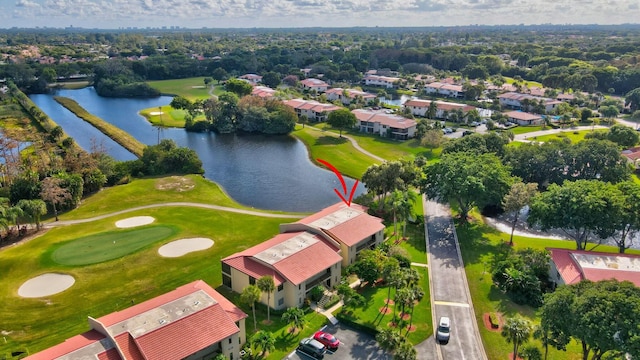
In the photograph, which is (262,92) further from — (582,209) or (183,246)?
(582,209)

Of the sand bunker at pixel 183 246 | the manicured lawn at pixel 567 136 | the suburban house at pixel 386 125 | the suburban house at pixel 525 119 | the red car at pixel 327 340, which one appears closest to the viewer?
the red car at pixel 327 340

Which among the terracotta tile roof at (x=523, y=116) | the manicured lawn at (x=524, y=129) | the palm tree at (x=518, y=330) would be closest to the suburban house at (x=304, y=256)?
the palm tree at (x=518, y=330)

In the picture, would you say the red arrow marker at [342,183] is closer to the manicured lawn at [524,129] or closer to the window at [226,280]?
the window at [226,280]

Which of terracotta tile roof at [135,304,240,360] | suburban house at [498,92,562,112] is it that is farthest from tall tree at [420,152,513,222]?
suburban house at [498,92,562,112]

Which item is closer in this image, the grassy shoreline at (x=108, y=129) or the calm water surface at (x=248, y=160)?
the calm water surface at (x=248, y=160)

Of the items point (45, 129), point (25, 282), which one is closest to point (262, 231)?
point (25, 282)

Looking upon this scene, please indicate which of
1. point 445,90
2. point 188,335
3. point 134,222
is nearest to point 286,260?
point 188,335

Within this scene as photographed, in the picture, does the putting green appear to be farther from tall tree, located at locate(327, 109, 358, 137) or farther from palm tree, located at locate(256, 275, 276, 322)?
tall tree, located at locate(327, 109, 358, 137)
